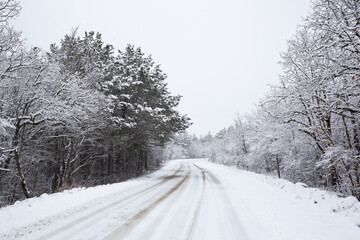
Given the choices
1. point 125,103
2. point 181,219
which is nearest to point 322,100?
point 181,219

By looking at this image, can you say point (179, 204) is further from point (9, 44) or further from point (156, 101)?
point (156, 101)

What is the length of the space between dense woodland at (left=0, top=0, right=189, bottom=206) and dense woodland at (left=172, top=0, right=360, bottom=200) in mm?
10062

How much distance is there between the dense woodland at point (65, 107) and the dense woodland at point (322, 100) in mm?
10062

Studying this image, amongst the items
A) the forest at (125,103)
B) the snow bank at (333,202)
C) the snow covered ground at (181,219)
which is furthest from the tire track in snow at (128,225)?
the snow bank at (333,202)

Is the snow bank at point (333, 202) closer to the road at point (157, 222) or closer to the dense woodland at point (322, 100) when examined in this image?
the dense woodland at point (322, 100)

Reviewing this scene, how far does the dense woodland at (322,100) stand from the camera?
20.4 ft

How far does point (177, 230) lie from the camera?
15.4 feet

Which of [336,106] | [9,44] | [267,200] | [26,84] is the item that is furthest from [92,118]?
[336,106]

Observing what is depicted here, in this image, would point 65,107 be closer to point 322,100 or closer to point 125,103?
point 125,103

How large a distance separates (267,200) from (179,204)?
12.8 feet

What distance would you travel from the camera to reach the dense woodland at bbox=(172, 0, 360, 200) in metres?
6.21

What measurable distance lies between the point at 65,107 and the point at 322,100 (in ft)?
38.6

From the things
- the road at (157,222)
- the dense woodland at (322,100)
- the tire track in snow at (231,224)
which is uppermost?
the dense woodland at (322,100)

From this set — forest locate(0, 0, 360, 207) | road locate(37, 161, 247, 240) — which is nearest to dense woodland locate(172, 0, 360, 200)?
forest locate(0, 0, 360, 207)
